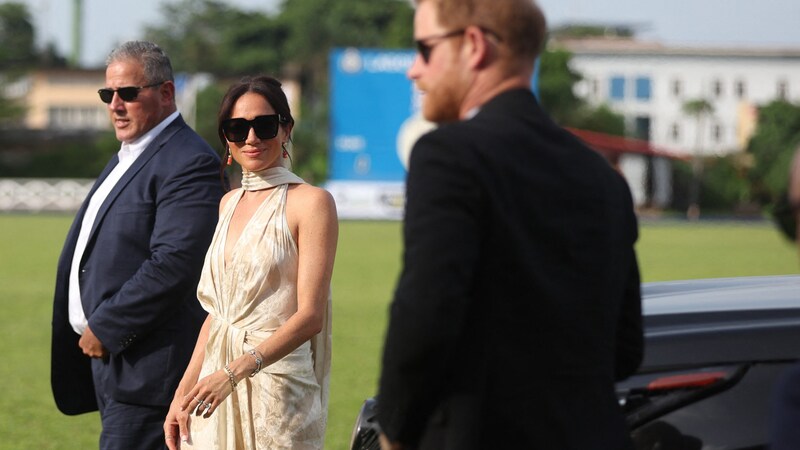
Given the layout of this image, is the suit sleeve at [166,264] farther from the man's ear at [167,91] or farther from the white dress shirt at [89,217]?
the man's ear at [167,91]

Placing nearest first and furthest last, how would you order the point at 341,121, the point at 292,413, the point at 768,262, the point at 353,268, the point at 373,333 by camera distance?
1. the point at 292,413
2. the point at 373,333
3. the point at 353,268
4. the point at 768,262
5. the point at 341,121

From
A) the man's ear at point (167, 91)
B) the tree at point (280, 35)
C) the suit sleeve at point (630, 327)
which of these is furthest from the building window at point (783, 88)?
the suit sleeve at point (630, 327)

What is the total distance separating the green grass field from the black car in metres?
0.64

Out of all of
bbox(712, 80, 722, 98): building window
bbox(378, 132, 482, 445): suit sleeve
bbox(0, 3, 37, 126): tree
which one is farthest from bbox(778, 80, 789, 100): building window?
bbox(378, 132, 482, 445): suit sleeve

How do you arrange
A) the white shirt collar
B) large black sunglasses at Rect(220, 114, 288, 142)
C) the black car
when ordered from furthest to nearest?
1. the white shirt collar
2. large black sunglasses at Rect(220, 114, 288, 142)
3. the black car

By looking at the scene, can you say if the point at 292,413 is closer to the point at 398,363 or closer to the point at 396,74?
the point at 398,363

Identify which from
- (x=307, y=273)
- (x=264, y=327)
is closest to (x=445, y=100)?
(x=307, y=273)

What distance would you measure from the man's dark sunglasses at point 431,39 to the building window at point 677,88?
117 m

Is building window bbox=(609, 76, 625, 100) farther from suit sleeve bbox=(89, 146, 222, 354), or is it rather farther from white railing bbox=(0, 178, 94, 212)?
suit sleeve bbox=(89, 146, 222, 354)

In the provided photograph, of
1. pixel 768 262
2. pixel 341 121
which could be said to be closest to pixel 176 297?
pixel 768 262

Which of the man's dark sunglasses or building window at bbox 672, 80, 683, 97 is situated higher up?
the man's dark sunglasses

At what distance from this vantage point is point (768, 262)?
90.3 ft

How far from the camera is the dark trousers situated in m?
4.52

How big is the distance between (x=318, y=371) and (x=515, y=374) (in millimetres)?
1642
